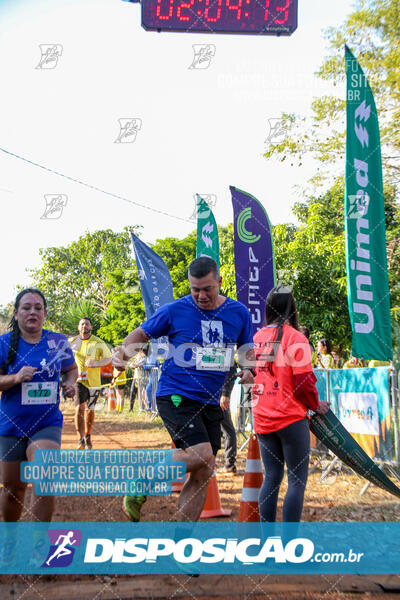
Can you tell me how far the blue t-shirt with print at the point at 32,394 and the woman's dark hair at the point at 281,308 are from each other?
5.13 feet

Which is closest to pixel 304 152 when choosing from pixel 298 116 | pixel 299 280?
pixel 298 116

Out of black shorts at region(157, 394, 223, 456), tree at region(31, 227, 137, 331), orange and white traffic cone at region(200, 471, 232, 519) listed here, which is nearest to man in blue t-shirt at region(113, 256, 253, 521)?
black shorts at region(157, 394, 223, 456)

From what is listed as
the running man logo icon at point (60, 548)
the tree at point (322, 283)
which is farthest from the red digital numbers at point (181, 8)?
the tree at point (322, 283)

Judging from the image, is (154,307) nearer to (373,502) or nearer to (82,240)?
(373,502)

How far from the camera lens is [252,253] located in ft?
29.6

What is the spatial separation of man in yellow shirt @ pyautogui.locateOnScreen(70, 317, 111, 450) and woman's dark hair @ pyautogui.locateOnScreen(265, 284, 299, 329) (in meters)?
4.55

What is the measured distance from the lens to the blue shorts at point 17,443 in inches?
142

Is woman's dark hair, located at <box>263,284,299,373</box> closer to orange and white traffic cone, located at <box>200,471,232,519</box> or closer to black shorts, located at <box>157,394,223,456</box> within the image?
black shorts, located at <box>157,394,223,456</box>

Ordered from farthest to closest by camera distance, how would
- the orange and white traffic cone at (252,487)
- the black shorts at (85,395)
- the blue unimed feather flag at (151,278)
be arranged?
1. the blue unimed feather flag at (151,278)
2. the black shorts at (85,395)
3. the orange and white traffic cone at (252,487)

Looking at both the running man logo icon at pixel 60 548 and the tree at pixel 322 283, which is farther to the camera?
the tree at pixel 322 283

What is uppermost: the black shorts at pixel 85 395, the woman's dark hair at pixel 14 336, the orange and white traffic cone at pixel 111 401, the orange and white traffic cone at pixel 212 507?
the woman's dark hair at pixel 14 336

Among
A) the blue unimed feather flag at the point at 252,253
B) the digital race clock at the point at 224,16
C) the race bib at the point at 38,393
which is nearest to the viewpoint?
the race bib at the point at 38,393

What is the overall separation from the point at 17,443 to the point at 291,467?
1813mm

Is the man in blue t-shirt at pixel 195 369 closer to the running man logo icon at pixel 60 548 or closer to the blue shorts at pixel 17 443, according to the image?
the running man logo icon at pixel 60 548
